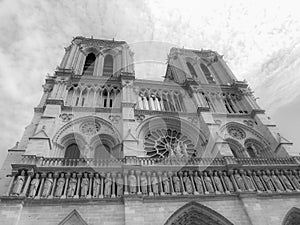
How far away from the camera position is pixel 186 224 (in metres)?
9.20

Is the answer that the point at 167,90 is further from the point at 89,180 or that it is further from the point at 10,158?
the point at 10,158

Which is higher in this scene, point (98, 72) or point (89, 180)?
point (98, 72)

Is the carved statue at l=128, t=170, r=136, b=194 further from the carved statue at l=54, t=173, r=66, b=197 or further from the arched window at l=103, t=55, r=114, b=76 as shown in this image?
the arched window at l=103, t=55, r=114, b=76

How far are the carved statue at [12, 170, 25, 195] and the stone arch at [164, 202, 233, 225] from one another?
19.8 ft

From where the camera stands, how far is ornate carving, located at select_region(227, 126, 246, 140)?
14.5 metres

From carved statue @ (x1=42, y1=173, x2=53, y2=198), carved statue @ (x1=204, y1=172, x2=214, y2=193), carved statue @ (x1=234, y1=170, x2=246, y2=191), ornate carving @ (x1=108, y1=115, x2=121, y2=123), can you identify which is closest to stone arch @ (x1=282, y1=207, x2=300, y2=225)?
carved statue @ (x1=234, y1=170, x2=246, y2=191)

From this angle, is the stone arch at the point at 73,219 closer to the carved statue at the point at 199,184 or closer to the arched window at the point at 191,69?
the carved statue at the point at 199,184

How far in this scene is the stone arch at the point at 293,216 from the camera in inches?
375

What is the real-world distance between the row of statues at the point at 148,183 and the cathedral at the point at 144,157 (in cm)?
4

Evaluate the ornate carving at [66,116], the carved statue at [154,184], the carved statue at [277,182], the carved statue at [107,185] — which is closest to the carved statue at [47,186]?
the carved statue at [107,185]

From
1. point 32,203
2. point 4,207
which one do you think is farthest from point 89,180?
point 4,207

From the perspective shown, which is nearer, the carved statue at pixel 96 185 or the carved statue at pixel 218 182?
the carved statue at pixel 96 185

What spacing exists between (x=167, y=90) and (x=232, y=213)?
1020 centimetres

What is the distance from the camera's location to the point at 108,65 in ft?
65.5
